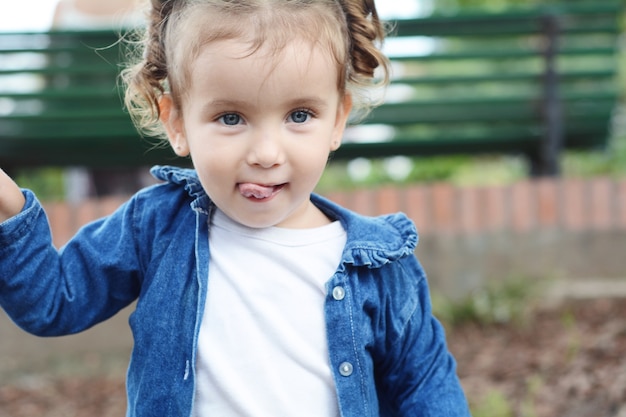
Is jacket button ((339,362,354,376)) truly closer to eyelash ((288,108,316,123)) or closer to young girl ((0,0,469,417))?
young girl ((0,0,469,417))

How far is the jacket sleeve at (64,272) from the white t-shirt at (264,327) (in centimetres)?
18

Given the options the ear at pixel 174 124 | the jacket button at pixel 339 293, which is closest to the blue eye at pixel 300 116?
the ear at pixel 174 124

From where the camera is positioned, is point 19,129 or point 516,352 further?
point 19,129

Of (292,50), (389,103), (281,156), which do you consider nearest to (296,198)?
(281,156)

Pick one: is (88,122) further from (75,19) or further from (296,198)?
(296,198)

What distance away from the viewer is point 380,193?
376 cm

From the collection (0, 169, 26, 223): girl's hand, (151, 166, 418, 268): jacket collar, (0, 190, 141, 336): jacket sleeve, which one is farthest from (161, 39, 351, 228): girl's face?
(0, 169, 26, 223): girl's hand

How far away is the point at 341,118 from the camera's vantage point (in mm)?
1691

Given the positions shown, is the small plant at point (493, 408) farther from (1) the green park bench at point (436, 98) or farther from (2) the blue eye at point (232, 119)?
(1) the green park bench at point (436, 98)

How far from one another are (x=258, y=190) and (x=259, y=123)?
4.9 inches

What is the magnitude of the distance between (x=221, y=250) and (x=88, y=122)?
2.60m

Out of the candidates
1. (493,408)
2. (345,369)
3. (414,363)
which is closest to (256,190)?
(345,369)

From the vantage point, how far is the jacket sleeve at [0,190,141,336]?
4.75ft

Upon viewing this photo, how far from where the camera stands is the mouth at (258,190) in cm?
149
